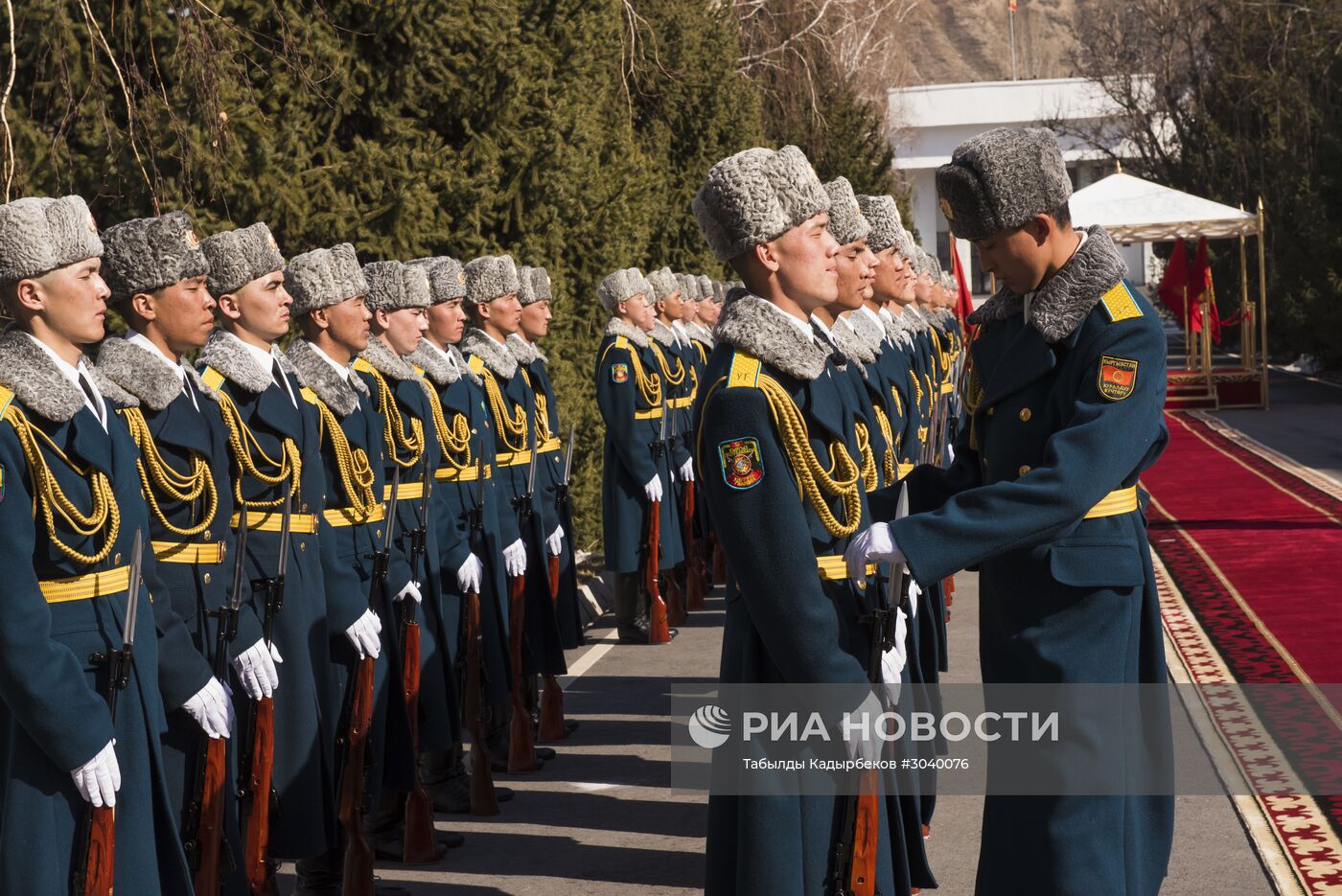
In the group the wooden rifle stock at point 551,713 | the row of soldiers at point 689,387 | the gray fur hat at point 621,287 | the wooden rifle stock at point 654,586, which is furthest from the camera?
the gray fur hat at point 621,287

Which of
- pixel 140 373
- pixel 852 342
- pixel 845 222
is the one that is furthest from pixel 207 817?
pixel 845 222

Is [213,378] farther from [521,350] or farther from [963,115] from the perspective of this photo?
[963,115]

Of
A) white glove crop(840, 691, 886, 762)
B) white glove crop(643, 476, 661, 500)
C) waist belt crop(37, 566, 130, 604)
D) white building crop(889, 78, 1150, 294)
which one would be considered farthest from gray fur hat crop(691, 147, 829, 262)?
white building crop(889, 78, 1150, 294)

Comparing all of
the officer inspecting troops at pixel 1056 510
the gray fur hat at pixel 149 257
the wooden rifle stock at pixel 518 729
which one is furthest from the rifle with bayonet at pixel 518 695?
the officer inspecting troops at pixel 1056 510

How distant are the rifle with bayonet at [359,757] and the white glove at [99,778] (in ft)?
4.32

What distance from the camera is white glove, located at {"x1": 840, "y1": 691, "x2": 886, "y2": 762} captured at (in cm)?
355

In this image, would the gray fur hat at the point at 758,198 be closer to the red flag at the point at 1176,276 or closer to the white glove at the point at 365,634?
the white glove at the point at 365,634

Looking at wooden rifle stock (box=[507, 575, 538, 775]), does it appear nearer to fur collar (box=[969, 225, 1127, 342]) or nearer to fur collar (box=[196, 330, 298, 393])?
fur collar (box=[196, 330, 298, 393])

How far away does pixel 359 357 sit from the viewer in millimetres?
6227

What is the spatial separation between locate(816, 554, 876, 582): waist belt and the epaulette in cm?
208

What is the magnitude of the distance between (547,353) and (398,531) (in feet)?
17.8

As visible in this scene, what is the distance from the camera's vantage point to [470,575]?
6.37 meters

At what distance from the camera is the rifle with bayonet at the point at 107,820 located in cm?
370

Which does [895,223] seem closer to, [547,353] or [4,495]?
[547,353]
